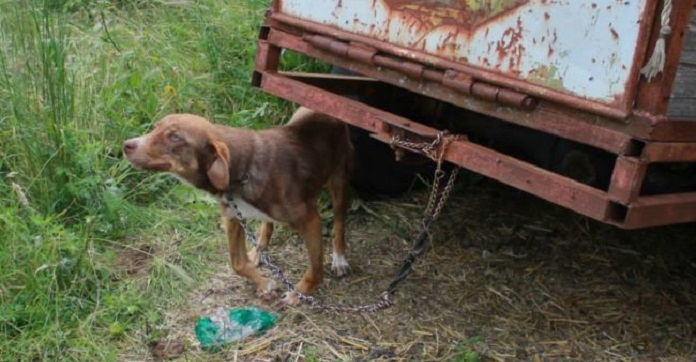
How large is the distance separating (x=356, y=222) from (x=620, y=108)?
8.85ft

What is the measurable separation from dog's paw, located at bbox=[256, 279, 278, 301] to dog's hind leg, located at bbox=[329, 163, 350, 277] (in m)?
0.41

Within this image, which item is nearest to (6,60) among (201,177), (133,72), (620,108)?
(133,72)

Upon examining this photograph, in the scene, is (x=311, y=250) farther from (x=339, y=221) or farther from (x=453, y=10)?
(x=453, y=10)

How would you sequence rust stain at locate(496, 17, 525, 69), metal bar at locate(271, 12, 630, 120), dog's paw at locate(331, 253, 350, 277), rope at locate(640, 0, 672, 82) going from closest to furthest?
rope at locate(640, 0, 672, 82) < metal bar at locate(271, 12, 630, 120) < rust stain at locate(496, 17, 525, 69) < dog's paw at locate(331, 253, 350, 277)

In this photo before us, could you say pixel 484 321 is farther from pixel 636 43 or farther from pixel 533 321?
pixel 636 43

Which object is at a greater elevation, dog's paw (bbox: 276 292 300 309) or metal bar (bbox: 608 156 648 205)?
metal bar (bbox: 608 156 648 205)

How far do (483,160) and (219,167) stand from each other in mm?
1270

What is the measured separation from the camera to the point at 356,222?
5.45 m

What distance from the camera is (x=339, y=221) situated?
4895 mm

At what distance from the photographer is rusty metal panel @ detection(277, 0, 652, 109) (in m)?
2.93

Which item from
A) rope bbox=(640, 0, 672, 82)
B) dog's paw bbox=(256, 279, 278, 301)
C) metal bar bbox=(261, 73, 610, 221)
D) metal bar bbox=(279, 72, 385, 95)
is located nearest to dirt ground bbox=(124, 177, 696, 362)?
dog's paw bbox=(256, 279, 278, 301)

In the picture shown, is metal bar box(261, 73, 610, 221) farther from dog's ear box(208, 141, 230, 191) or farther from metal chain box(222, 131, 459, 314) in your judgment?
dog's ear box(208, 141, 230, 191)

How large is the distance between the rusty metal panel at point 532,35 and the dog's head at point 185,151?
87 centimetres

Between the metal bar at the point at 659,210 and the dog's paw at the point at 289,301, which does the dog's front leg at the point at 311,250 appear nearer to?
the dog's paw at the point at 289,301
